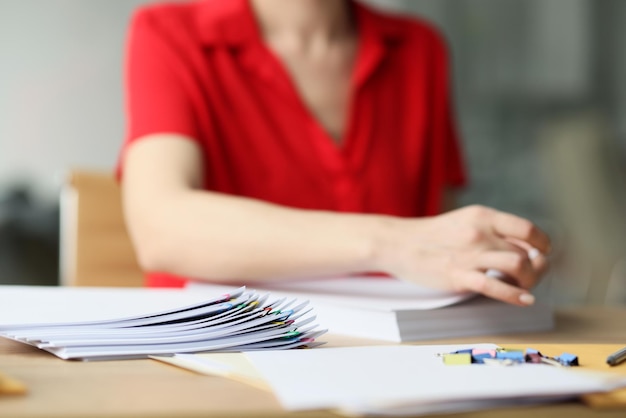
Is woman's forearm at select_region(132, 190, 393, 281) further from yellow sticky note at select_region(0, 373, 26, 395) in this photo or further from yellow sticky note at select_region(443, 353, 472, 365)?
yellow sticky note at select_region(0, 373, 26, 395)

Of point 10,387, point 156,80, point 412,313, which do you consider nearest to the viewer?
point 10,387

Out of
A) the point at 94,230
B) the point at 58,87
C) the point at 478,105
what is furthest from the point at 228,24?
the point at 478,105

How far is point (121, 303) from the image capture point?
2.17ft

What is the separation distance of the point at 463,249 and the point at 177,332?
31 centimetres

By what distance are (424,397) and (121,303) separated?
13.5 inches

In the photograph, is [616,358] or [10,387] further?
[616,358]

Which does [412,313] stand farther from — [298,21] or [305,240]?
[298,21]

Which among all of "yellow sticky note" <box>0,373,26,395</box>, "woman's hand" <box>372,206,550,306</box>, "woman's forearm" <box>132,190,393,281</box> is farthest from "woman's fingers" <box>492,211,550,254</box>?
"yellow sticky note" <box>0,373,26,395</box>

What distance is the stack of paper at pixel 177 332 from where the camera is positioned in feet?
1.75

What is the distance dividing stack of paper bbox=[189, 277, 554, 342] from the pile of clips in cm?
15

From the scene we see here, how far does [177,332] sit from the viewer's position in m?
0.56

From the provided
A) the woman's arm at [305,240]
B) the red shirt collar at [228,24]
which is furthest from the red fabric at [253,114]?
the woman's arm at [305,240]

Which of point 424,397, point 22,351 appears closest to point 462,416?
point 424,397

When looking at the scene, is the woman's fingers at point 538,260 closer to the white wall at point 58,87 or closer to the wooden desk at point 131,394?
the wooden desk at point 131,394
